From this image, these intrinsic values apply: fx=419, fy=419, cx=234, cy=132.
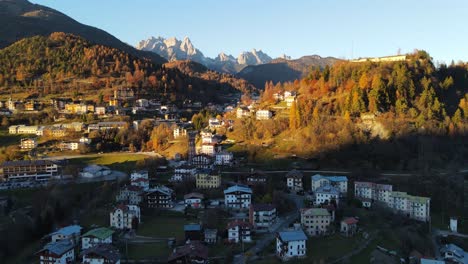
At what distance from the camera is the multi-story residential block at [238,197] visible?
21.8 metres

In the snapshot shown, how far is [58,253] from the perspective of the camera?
16391mm

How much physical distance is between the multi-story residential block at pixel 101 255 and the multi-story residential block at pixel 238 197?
6.90m

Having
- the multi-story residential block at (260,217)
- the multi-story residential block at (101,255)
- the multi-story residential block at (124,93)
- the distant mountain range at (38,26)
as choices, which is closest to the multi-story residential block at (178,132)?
the multi-story residential block at (124,93)

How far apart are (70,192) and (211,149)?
427 inches

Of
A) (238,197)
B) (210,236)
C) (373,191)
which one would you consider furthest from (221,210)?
(373,191)

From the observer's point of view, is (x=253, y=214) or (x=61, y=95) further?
(x=61, y=95)

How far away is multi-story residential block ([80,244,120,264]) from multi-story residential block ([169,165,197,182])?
938 centimetres

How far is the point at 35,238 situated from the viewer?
66.3 feet

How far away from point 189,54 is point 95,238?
164317 millimetres

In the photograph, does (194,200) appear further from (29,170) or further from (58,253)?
(29,170)

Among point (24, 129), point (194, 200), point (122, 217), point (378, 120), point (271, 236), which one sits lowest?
point (271, 236)

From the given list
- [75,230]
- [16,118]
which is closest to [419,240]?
[75,230]

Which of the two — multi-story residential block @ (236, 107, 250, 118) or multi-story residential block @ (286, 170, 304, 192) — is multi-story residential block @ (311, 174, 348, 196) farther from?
multi-story residential block @ (236, 107, 250, 118)

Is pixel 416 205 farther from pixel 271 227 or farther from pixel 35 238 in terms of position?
pixel 35 238
